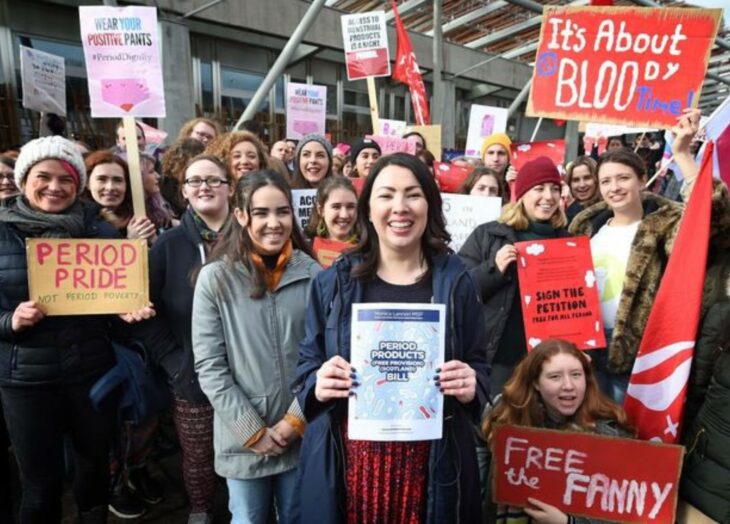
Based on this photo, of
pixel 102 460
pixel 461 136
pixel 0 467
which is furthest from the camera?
pixel 461 136

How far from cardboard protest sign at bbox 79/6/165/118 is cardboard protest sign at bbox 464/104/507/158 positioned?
18.7ft

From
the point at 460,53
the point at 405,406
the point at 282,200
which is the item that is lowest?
the point at 405,406

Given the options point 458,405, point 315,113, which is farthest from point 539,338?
point 315,113

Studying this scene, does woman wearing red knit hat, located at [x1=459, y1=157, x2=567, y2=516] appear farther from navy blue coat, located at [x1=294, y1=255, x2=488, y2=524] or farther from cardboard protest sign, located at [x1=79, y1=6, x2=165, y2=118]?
cardboard protest sign, located at [x1=79, y1=6, x2=165, y2=118]

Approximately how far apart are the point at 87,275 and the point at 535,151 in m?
4.74

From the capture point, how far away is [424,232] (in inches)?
68.6

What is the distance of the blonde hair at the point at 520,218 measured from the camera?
2.83m

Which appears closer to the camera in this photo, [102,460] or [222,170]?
[102,460]

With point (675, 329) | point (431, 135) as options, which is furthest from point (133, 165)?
point (431, 135)

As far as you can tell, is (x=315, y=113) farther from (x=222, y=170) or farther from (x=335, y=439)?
(x=335, y=439)

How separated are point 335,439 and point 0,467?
2080 millimetres

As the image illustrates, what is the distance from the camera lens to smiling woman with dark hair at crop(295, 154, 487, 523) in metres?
1.62

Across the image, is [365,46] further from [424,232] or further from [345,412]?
[345,412]

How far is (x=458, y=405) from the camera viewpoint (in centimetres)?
167
